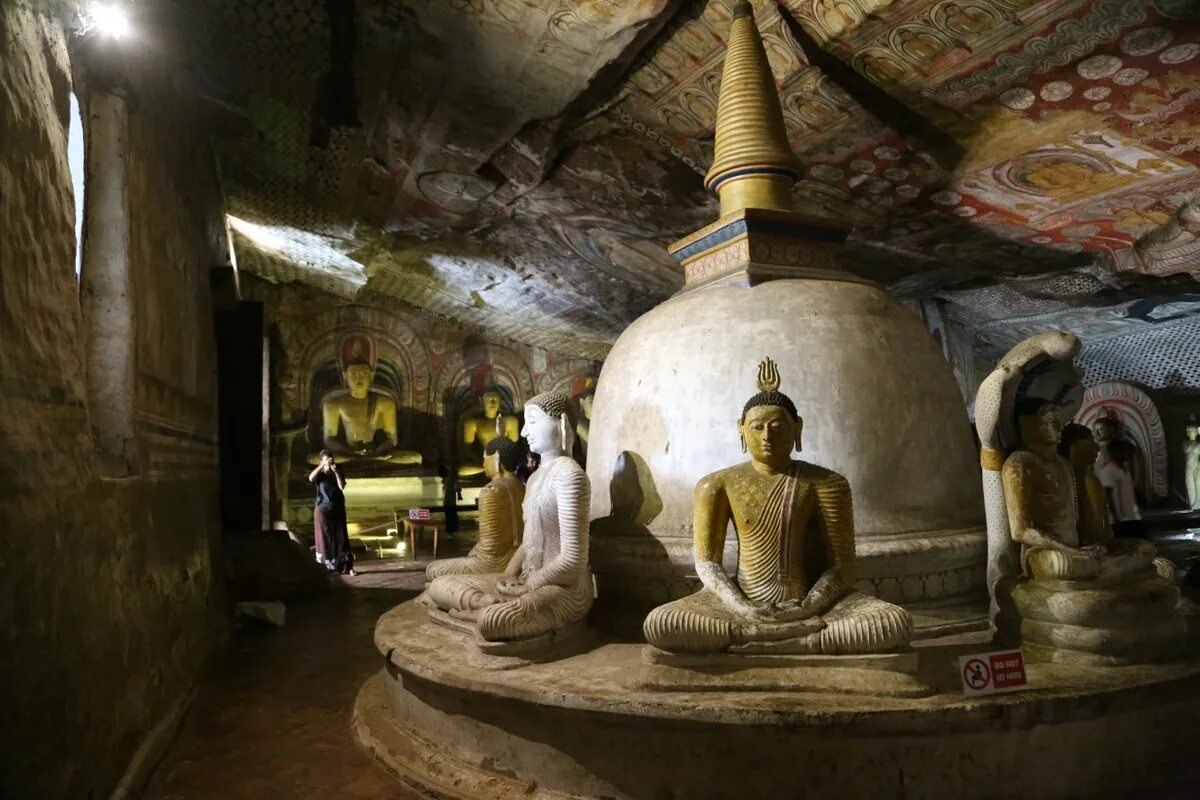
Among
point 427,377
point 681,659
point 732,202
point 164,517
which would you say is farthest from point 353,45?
point 427,377

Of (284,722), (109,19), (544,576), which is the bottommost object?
(284,722)

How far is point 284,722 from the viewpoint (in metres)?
4.27

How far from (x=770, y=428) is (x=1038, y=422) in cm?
137

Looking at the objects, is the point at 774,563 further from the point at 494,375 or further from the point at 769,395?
the point at 494,375

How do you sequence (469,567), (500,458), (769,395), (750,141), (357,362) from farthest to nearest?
(357,362)
(750,141)
(500,458)
(469,567)
(769,395)

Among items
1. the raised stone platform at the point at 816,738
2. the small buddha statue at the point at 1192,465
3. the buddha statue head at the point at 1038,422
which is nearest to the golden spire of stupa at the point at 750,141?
the buddha statue head at the point at 1038,422

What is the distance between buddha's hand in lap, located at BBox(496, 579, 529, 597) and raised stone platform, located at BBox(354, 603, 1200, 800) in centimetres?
56

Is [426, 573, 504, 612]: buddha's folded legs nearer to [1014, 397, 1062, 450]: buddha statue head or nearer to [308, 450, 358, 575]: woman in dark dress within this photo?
[1014, 397, 1062, 450]: buddha statue head

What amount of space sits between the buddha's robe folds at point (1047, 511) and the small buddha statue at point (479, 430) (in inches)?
502

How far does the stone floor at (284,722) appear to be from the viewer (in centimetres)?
341

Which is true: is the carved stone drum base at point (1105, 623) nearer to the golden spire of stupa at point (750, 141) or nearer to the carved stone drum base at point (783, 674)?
the carved stone drum base at point (783, 674)

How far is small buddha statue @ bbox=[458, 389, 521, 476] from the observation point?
1590cm

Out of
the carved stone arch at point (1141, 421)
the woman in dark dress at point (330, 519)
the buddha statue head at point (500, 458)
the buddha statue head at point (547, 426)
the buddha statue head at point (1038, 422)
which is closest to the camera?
the buddha statue head at point (1038, 422)

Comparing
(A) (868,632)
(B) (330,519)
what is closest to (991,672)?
(A) (868,632)
